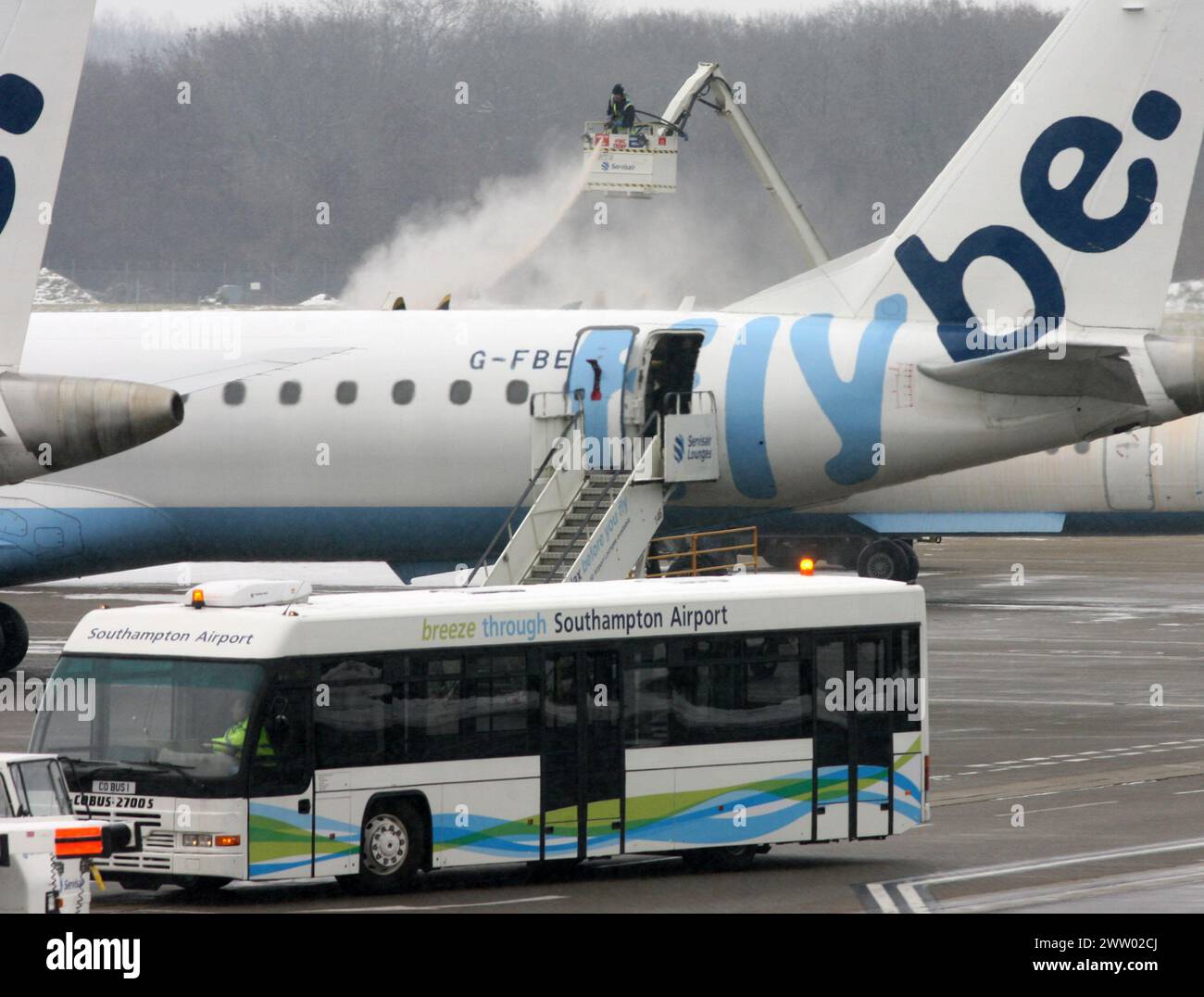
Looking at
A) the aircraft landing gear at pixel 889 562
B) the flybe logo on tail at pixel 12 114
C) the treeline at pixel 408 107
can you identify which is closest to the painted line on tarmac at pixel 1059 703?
the flybe logo on tail at pixel 12 114

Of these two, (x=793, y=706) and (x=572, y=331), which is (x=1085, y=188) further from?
(x=793, y=706)

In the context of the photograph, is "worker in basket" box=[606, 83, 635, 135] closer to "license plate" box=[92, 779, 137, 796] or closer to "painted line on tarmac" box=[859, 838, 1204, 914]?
"painted line on tarmac" box=[859, 838, 1204, 914]

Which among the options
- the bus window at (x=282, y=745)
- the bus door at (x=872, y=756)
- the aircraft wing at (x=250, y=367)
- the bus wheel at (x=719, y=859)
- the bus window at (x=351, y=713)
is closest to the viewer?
the bus window at (x=282, y=745)

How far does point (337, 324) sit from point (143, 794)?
2236 cm

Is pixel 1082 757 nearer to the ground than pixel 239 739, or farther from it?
nearer to the ground

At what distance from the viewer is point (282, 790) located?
2088 cm

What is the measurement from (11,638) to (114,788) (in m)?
20.4

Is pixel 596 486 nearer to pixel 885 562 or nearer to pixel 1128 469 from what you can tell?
pixel 885 562

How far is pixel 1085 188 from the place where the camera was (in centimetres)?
3747

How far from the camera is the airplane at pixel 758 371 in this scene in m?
37.0

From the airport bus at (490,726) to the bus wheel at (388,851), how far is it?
→ 0.07 feet

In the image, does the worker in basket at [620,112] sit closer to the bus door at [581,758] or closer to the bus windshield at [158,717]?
the bus door at [581,758]

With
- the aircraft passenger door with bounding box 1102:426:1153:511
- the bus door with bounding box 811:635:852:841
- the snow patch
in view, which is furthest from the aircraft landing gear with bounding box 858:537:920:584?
the snow patch

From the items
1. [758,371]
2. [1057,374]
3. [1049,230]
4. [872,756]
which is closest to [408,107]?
[758,371]
